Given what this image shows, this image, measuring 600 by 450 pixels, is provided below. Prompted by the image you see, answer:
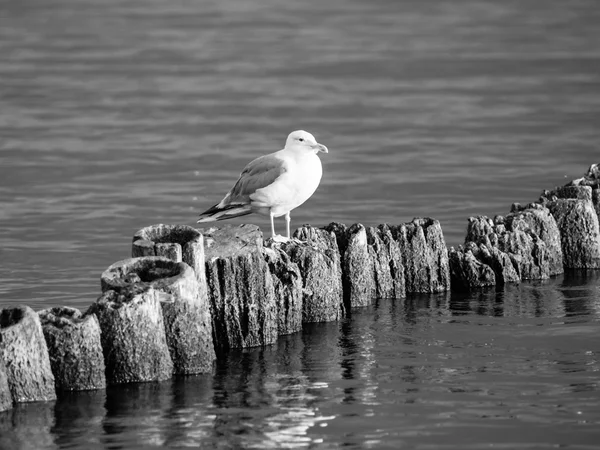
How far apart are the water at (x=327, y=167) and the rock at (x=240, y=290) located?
1.22ft

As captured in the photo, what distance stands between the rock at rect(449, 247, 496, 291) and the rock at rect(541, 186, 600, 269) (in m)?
1.41

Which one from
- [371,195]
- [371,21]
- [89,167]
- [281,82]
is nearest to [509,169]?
[371,195]

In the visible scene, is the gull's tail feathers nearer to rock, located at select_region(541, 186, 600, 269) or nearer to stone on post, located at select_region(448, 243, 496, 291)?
stone on post, located at select_region(448, 243, 496, 291)

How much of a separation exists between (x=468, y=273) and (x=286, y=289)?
2.75m

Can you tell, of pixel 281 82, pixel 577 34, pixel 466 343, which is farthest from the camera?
pixel 577 34

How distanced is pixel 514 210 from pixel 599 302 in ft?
7.73

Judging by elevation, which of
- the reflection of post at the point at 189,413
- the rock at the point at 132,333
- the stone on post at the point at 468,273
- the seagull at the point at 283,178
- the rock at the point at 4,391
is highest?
the seagull at the point at 283,178

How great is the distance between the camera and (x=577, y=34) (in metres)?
38.9

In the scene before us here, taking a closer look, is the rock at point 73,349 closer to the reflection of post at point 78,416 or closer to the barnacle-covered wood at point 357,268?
the reflection of post at point 78,416

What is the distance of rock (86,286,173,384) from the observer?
10.5 metres

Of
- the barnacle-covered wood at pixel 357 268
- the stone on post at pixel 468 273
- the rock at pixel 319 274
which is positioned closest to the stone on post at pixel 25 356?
the rock at pixel 319 274

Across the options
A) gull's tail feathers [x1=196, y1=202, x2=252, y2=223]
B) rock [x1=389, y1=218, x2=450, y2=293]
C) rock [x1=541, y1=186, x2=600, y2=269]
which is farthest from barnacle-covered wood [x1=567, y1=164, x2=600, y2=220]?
gull's tail feathers [x1=196, y1=202, x2=252, y2=223]

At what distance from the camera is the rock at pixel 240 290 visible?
11.9 meters

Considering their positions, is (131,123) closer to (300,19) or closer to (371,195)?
(371,195)
